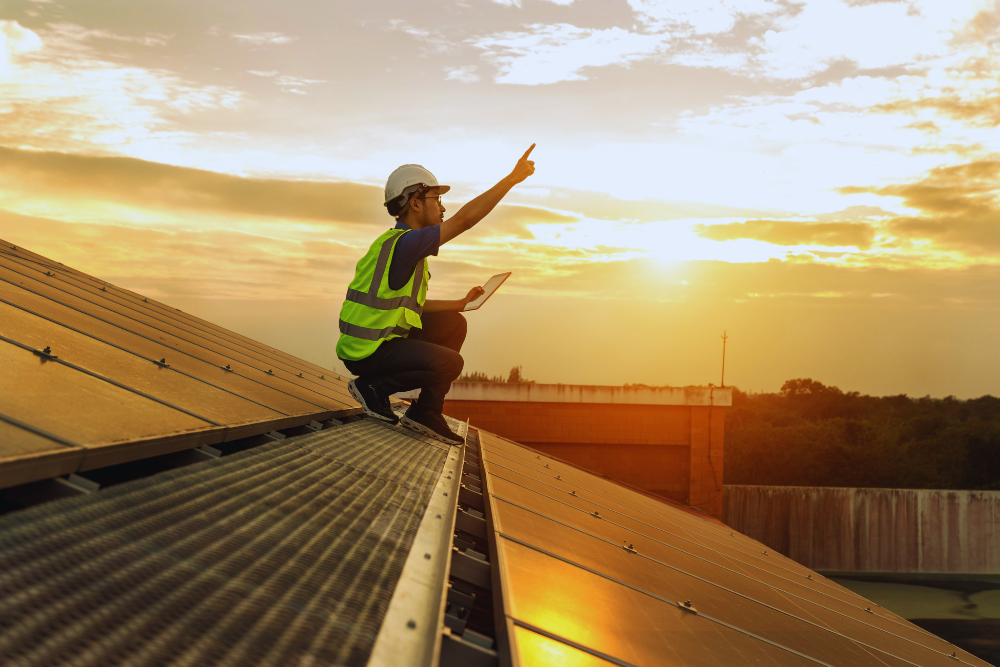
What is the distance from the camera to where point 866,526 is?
71.4 feet

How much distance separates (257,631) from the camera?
1175 millimetres

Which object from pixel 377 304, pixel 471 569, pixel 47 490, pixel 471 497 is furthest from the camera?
pixel 377 304

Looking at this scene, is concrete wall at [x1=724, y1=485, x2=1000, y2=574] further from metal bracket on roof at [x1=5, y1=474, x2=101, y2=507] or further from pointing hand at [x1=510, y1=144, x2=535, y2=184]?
metal bracket on roof at [x1=5, y1=474, x2=101, y2=507]

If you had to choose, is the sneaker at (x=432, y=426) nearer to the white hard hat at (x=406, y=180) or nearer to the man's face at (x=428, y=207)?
the man's face at (x=428, y=207)

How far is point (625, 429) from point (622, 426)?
0.09 metres

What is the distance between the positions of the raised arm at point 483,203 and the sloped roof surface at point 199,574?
209cm

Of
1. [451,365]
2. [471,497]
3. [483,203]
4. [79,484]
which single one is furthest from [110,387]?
[451,365]

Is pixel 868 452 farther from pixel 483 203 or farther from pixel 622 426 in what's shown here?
pixel 483 203

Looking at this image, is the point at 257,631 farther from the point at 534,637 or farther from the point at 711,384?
the point at 711,384

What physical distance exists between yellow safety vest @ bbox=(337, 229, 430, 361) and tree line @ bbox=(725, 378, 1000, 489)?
3583cm

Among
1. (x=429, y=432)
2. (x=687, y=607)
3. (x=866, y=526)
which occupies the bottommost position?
(x=866, y=526)

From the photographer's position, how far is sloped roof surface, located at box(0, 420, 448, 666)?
104 cm

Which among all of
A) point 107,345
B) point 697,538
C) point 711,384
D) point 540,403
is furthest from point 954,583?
point 107,345

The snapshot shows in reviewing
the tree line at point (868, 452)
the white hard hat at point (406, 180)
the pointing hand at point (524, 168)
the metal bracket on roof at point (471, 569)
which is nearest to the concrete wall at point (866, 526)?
the tree line at point (868, 452)
